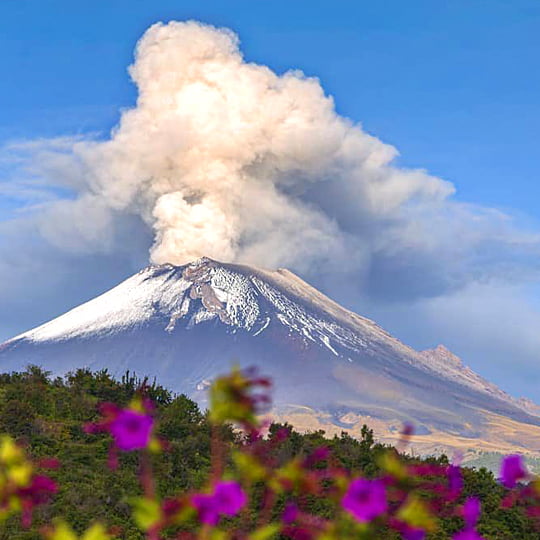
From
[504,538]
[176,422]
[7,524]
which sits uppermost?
[176,422]

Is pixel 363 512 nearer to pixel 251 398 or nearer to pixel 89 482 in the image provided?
pixel 251 398

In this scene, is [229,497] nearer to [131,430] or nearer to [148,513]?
[148,513]

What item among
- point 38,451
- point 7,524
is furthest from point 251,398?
point 38,451

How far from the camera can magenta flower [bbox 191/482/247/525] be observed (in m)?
3.06

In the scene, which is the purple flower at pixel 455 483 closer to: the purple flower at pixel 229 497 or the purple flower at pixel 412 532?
the purple flower at pixel 412 532

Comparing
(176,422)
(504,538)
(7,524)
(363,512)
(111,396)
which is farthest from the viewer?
(111,396)

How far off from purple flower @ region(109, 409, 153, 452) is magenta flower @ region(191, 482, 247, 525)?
27 cm

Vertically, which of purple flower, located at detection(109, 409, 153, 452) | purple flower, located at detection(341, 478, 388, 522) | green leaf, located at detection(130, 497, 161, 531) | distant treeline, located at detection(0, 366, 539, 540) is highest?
distant treeline, located at detection(0, 366, 539, 540)

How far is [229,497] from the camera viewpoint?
306cm

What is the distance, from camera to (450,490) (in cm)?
397

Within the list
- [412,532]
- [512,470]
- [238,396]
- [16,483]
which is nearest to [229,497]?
[238,396]

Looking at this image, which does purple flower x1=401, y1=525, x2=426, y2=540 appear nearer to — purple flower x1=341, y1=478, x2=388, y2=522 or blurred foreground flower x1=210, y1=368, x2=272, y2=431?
purple flower x1=341, y1=478, x2=388, y2=522

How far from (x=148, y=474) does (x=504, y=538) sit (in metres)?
17.6

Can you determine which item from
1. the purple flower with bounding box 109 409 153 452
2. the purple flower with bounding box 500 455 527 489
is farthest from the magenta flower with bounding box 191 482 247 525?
the purple flower with bounding box 500 455 527 489
